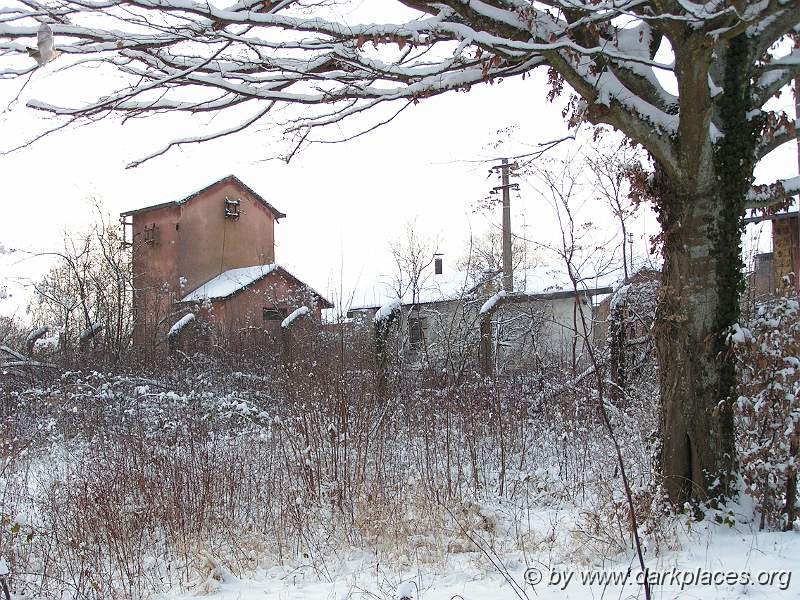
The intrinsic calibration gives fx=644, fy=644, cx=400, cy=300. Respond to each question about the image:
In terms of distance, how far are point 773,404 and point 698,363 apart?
1.76ft

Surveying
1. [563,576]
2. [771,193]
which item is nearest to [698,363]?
[771,193]

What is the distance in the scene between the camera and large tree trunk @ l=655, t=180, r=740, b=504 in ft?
15.0

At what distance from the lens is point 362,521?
199 inches

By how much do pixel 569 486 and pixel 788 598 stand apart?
2865mm

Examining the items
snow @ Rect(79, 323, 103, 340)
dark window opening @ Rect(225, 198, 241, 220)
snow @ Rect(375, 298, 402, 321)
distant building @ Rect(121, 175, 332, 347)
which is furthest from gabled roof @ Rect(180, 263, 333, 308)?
snow @ Rect(375, 298, 402, 321)

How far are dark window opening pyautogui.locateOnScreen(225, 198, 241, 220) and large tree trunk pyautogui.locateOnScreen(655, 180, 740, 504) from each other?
2508 cm

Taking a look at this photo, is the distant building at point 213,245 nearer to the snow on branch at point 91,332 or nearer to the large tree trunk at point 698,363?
the snow on branch at point 91,332

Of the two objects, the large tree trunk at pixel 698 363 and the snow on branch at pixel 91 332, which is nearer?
the large tree trunk at pixel 698 363

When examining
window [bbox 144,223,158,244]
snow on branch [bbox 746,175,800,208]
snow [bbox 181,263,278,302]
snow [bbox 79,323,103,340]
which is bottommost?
snow [bbox 79,323,103,340]

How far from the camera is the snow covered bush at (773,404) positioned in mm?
4180

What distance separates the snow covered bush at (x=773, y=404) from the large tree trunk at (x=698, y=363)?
0.51ft

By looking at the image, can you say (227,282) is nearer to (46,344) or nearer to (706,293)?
(46,344)

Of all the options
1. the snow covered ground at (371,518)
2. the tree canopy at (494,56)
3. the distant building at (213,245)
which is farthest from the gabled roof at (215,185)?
the tree canopy at (494,56)

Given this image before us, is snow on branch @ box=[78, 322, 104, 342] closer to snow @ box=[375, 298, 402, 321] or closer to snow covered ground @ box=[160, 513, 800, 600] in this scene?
snow @ box=[375, 298, 402, 321]
